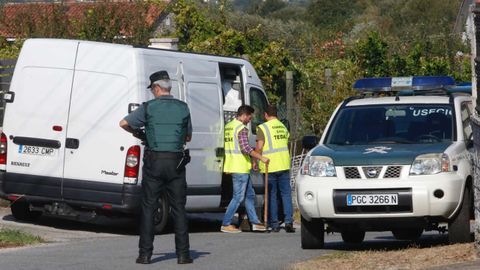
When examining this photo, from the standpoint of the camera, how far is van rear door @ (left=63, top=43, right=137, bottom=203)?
16.0 m

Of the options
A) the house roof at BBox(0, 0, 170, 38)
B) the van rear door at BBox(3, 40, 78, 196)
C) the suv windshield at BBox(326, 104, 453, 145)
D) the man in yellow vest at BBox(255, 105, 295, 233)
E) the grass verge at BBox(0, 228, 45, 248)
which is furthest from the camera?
the house roof at BBox(0, 0, 170, 38)

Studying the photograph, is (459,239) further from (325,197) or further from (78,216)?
(78,216)

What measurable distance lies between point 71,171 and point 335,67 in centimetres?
1345

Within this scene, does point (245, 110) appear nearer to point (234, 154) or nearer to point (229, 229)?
point (234, 154)

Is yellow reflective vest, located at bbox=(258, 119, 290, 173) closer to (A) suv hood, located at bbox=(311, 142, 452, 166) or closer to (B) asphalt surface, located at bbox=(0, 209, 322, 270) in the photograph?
(B) asphalt surface, located at bbox=(0, 209, 322, 270)

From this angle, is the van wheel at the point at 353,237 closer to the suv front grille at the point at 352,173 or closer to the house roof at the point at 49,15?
the suv front grille at the point at 352,173

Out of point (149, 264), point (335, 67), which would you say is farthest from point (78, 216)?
point (335, 67)

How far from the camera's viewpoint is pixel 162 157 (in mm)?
12078

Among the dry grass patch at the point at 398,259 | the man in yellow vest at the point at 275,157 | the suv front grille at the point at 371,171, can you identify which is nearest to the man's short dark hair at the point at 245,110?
the man in yellow vest at the point at 275,157

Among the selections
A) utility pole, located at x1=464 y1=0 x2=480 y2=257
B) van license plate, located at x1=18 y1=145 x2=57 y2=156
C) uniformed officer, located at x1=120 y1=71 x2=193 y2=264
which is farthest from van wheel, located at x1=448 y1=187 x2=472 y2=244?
van license plate, located at x1=18 y1=145 x2=57 y2=156

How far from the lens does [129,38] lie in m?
27.5

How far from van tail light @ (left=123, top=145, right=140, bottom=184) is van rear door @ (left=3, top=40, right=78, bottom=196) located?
3.14ft

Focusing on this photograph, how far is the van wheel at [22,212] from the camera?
1739 centimetres

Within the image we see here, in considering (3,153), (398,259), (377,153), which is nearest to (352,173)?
(377,153)
